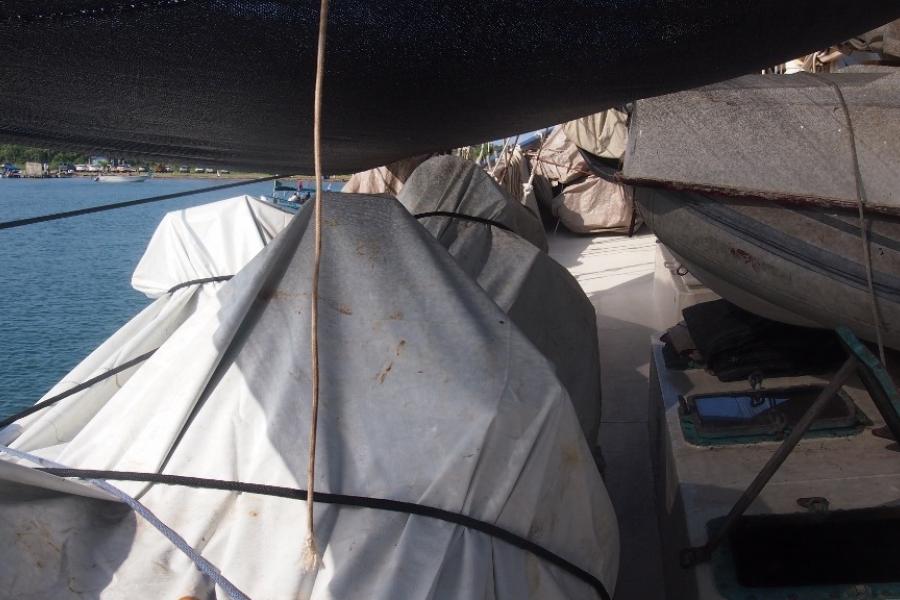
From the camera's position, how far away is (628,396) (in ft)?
15.9

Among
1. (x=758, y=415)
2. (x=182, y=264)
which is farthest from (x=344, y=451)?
(x=182, y=264)

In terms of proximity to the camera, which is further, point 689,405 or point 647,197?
point 647,197

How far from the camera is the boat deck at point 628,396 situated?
10.6ft

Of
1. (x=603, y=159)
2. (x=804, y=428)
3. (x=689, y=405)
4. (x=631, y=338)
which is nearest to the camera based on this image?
(x=804, y=428)

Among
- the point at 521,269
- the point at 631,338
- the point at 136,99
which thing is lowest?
the point at 631,338

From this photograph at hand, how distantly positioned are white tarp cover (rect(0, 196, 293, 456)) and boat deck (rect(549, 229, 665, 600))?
2379 millimetres

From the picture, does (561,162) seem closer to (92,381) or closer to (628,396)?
(628,396)

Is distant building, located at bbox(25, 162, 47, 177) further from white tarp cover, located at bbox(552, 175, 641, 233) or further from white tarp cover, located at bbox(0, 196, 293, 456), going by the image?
white tarp cover, located at bbox(0, 196, 293, 456)

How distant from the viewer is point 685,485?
102 inches

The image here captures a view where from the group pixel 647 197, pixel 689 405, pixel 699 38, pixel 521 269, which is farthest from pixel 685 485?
pixel 699 38

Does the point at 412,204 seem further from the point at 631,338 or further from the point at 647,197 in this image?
the point at 631,338

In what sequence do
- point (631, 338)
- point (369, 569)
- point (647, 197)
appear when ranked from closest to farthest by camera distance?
1. point (369, 569)
2. point (647, 197)
3. point (631, 338)

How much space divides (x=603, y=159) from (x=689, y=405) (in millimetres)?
5968

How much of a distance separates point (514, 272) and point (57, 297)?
9.86 m
